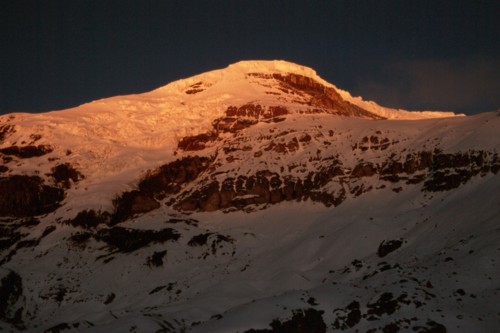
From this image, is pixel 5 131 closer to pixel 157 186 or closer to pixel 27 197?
pixel 27 197

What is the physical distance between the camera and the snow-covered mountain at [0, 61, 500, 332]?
166ft

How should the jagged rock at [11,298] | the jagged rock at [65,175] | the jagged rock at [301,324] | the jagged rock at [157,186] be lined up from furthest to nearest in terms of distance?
the jagged rock at [65,175], the jagged rock at [157,186], the jagged rock at [11,298], the jagged rock at [301,324]

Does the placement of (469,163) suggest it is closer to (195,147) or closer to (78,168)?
(195,147)

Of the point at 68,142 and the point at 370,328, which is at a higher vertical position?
the point at 68,142

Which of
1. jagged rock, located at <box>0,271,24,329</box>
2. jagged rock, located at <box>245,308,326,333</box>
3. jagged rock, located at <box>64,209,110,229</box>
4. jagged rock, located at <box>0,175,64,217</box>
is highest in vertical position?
jagged rock, located at <box>0,175,64,217</box>

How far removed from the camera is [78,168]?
104938 millimetres

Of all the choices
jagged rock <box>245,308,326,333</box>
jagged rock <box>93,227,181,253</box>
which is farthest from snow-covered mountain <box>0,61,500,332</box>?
jagged rock <box>93,227,181,253</box>

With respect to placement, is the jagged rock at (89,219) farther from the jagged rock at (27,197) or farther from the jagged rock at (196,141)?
the jagged rock at (196,141)

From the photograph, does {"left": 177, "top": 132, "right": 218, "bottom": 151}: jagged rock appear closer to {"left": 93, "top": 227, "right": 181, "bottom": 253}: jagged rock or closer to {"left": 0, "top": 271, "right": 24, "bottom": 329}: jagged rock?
{"left": 93, "top": 227, "right": 181, "bottom": 253}: jagged rock

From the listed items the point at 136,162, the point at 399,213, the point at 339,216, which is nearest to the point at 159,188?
the point at 136,162

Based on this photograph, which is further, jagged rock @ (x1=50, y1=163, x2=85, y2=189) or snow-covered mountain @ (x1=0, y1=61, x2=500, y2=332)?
jagged rock @ (x1=50, y1=163, x2=85, y2=189)

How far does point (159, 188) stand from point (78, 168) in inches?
474

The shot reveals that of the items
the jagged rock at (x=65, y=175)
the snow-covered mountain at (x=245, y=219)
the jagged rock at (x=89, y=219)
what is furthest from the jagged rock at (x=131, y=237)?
the jagged rock at (x=65, y=175)

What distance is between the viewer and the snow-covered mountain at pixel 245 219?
5069cm
